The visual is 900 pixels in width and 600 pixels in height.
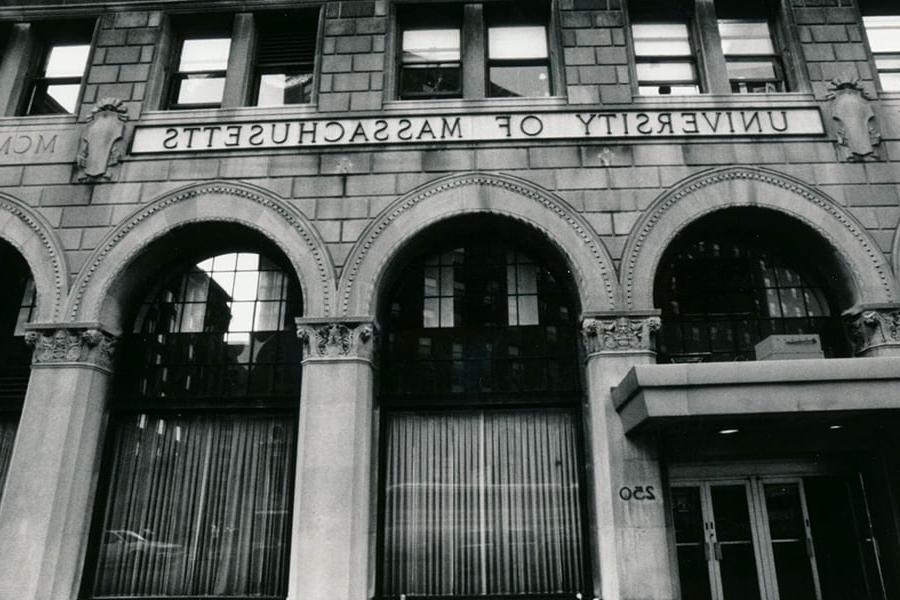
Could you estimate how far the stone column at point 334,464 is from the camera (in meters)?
9.83

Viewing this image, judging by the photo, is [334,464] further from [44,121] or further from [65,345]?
[44,121]

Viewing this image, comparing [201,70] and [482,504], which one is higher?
[201,70]

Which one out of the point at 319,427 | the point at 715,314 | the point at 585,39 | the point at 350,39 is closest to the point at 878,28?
the point at 585,39

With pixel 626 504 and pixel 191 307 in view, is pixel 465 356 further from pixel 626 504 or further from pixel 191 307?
pixel 191 307

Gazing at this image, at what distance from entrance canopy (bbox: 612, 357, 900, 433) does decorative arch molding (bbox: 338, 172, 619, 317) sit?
2.27m

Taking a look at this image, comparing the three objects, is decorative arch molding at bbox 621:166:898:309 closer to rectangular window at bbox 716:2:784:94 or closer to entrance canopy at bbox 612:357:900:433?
entrance canopy at bbox 612:357:900:433

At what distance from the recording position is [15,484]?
10.5m

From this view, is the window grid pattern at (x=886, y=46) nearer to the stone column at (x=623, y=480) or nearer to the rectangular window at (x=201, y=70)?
the stone column at (x=623, y=480)

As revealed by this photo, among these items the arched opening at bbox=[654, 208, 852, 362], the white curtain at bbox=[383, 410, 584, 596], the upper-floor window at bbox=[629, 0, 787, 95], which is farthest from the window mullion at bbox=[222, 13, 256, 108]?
the arched opening at bbox=[654, 208, 852, 362]

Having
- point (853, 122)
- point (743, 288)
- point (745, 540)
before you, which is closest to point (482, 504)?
point (745, 540)

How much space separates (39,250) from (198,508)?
5.67 meters

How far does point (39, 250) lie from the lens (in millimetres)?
11719

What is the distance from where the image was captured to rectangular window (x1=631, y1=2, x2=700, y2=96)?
12.9 meters

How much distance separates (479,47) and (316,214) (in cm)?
501
